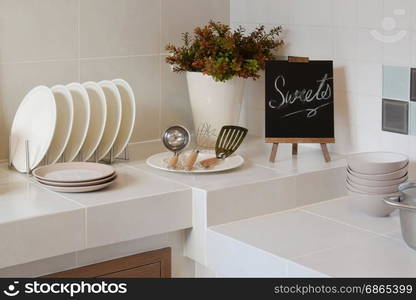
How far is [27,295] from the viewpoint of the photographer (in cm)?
187

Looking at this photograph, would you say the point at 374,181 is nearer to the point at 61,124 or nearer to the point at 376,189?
the point at 376,189

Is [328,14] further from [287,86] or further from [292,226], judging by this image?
[292,226]

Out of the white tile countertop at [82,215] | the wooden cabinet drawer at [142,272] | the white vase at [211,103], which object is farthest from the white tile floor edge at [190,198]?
the white vase at [211,103]

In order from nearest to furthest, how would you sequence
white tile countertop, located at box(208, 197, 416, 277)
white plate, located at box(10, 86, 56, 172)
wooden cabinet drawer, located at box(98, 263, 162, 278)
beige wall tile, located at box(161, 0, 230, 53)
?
1. white tile countertop, located at box(208, 197, 416, 277)
2. wooden cabinet drawer, located at box(98, 263, 162, 278)
3. white plate, located at box(10, 86, 56, 172)
4. beige wall tile, located at box(161, 0, 230, 53)

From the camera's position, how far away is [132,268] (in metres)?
2.15

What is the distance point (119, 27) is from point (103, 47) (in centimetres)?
9

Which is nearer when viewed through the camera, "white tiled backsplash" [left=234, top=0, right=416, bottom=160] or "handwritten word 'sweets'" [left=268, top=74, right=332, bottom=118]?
"white tiled backsplash" [left=234, top=0, right=416, bottom=160]

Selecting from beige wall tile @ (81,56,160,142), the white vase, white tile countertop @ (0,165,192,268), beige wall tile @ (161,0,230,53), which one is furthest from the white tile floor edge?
beige wall tile @ (161,0,230,53)

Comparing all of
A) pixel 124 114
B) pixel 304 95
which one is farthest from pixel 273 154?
pixel 124 114

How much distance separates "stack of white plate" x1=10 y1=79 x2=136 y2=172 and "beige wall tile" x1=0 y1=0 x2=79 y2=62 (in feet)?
0.45

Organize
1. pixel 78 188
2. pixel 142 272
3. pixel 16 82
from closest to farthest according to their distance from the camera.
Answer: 1. pixel 78 188
2. pixel 142 272
3. pixel 16 82

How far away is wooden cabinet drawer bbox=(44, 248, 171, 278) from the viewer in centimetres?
206

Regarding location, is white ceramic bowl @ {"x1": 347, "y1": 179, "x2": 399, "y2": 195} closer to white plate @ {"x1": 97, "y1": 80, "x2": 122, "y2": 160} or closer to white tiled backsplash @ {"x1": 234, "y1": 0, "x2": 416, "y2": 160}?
white tiled backsplash @ {"x1": 234, "y1": 0, "x2": 416, "y2": 160}

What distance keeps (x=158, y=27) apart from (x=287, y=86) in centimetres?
54
